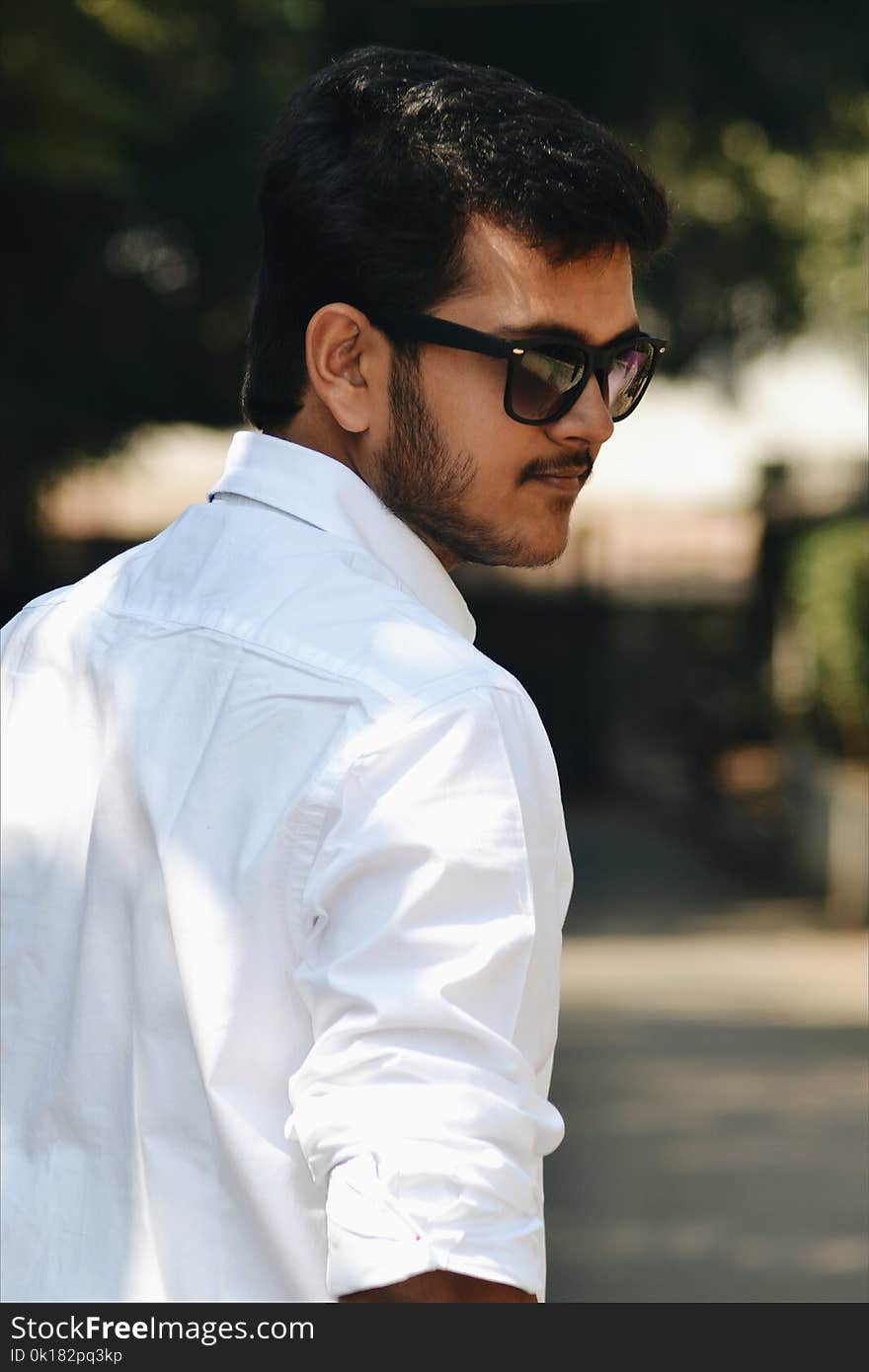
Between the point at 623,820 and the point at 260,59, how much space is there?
19.8 ft

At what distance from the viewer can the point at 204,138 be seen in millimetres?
11914

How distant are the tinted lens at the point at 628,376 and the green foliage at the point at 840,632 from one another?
9.25m

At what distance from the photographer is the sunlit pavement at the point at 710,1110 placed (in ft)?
16.2

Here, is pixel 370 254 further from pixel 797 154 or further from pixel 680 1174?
pixel 797 154

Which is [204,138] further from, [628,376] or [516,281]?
[516,281]

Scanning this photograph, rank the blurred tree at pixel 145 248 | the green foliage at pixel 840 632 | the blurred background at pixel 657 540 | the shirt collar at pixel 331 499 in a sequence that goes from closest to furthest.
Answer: the shirt collar at pixel 331 499 → the blurred background at pixel 657 540 → the blurred tree at pixel 145 248 → the green foliage at pixel 840 632

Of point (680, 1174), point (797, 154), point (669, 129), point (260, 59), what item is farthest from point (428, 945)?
point (669, 129)

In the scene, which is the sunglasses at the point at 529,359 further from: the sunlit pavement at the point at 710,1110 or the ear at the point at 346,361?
the sunlit pavement at the point at 710,1110

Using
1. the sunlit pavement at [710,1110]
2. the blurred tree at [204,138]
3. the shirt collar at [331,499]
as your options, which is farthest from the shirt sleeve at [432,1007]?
the blurred tree at [204,138]

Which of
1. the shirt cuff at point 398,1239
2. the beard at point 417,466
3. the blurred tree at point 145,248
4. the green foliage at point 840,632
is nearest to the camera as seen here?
the shirt cuff at point 398,1239

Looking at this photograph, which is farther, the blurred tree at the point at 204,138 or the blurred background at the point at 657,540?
the blurred tree at the point at 204,138

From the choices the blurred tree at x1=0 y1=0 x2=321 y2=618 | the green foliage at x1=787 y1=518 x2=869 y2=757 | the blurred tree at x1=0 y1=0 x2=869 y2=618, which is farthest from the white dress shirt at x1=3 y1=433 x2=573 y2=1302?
the green foliage at x1=787 y1=518 x2=869 y2=757

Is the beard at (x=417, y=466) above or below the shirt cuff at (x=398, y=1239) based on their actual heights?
above

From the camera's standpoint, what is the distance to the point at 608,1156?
595 centimetres
